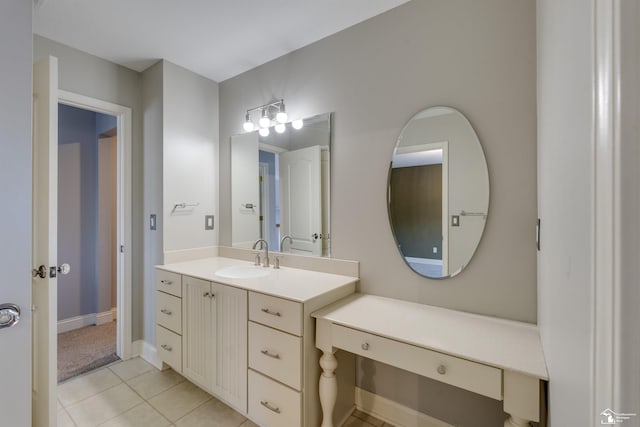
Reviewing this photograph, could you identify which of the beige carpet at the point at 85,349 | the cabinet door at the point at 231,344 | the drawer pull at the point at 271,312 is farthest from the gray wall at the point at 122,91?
the drawer pull at the point at 271,312

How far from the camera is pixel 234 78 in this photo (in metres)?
2.56

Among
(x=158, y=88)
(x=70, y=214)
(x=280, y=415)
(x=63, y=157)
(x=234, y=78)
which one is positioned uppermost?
(x=234, y=78)

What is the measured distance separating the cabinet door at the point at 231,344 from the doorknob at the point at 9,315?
92cm

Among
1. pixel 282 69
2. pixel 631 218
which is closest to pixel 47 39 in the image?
pixel 282 69

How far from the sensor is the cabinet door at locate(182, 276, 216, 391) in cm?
181

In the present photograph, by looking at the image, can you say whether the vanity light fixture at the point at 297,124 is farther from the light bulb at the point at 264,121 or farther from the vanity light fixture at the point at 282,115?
the light bulb at the point at 264,121

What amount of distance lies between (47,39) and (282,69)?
5.61 feet

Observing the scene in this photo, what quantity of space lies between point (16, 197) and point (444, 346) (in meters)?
1.66

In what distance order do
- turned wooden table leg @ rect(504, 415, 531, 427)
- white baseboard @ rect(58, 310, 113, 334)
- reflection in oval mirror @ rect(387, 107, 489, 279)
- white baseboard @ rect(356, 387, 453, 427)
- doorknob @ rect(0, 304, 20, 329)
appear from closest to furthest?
doorknob @ rect(0, 304, 20, 329)
turned wooden table leg @ rect(504, 415, 531, 427)
reflection in oval mirror @ rect(387, 107, 489, 279)
white baseboard @ rect(356, 387, 453, 427)
white baseboard @ rect(58, 310, 113, 334)

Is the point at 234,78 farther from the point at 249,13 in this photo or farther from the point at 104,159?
the point at 104,159

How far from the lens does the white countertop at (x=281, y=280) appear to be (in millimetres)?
1531

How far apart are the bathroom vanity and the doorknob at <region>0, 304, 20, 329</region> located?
0.91 meters

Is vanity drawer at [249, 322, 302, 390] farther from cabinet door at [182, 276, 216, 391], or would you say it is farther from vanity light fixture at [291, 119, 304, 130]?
vanity light fixture at [291, 119, 304, 130]

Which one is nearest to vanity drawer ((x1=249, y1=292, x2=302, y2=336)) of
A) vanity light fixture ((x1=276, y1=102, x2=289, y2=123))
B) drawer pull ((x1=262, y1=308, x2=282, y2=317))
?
drawer pull ((x1=262, y1=308, x2=282, y2=317))
